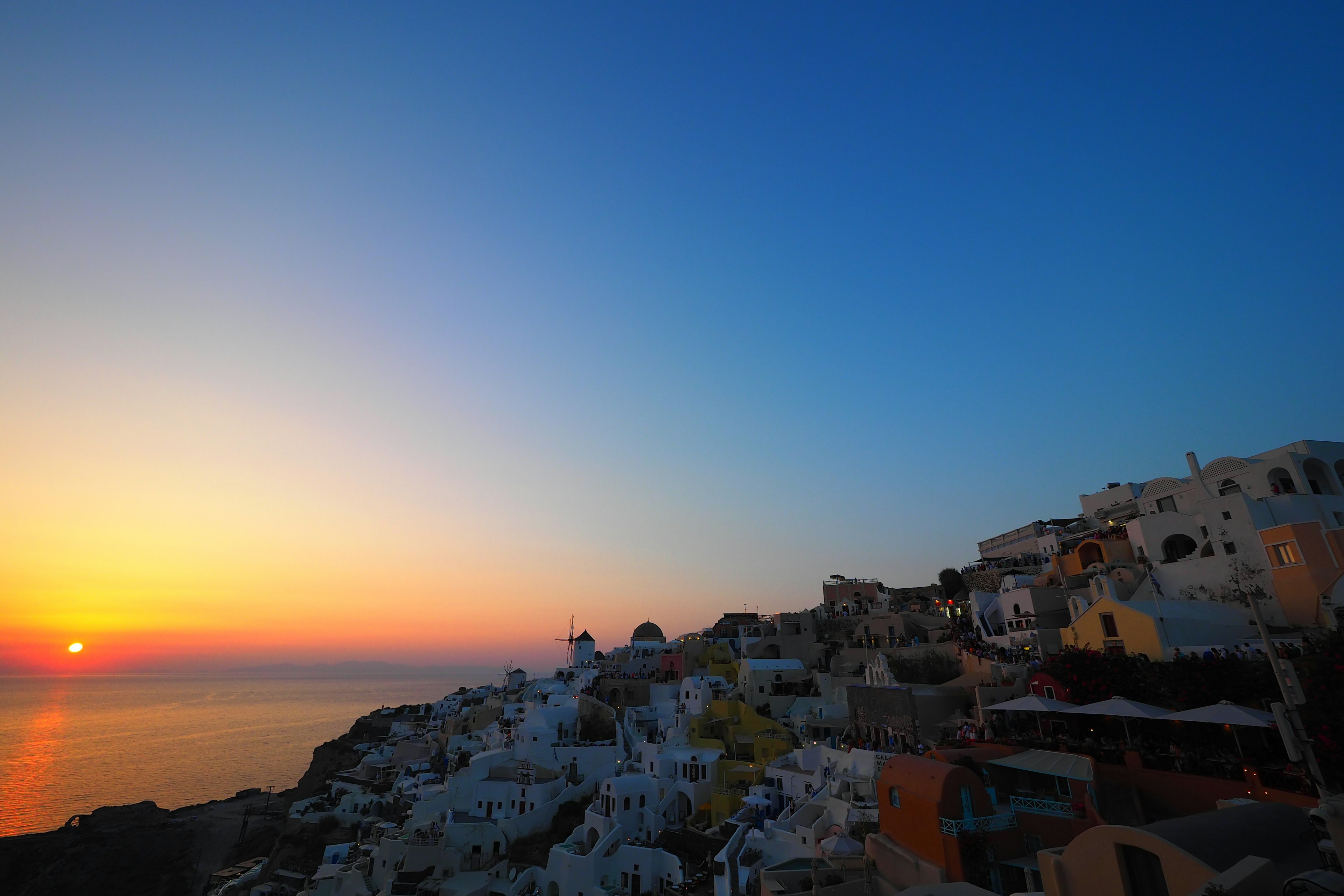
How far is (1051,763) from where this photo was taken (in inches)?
682

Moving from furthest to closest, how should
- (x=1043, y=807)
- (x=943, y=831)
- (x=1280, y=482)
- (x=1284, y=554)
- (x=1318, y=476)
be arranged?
(x=1280, y=482), (x=1318, y=476), (x=1284, y=554), (x=1043, y=807), (x=943, y=831)

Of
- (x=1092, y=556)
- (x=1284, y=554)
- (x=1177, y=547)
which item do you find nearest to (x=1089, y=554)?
(x=1092, y=556)

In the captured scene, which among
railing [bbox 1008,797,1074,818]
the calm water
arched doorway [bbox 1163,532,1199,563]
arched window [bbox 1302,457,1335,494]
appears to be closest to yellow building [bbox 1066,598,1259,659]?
arched doorway [bbox 1163,532,1199,563]

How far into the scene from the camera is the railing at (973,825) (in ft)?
51.0

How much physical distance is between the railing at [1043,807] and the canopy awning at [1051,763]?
2.34ft

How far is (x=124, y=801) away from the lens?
69.8m

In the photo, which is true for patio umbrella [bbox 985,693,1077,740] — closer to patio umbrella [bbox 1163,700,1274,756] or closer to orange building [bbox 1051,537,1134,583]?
patio umbrella [bbox 1163,700,1274,756]

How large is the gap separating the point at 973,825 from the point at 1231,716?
268 inches

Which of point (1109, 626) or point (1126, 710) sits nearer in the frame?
point (1126, 710)

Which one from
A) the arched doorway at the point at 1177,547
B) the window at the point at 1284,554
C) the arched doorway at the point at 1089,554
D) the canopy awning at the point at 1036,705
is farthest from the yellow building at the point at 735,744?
the window at the point at 1284,554

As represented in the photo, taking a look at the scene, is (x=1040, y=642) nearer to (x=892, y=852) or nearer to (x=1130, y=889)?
(x=892, y=852)

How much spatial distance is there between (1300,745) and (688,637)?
1989 inches

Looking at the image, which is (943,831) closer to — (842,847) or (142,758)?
(842,847)

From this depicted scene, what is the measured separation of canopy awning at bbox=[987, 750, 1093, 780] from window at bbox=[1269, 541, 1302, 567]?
10.8 metres
